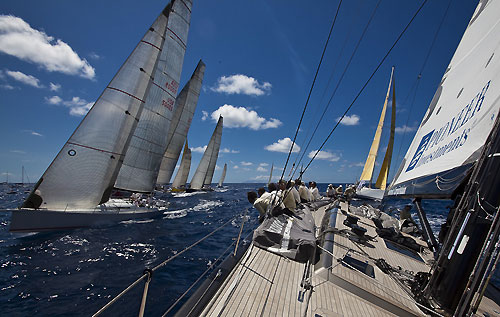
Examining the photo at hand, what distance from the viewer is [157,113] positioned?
53.6 feet

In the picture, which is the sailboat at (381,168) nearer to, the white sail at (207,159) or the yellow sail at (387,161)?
the yellow sail at (387,161)

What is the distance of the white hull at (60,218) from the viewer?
8.43m

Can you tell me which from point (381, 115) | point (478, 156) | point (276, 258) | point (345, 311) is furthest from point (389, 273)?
point (381, 115)

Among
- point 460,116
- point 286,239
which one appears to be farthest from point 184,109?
point 460,116

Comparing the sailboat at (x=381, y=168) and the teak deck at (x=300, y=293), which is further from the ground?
the sailboat at (x=381, y=168)

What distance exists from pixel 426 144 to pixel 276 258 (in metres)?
3.81

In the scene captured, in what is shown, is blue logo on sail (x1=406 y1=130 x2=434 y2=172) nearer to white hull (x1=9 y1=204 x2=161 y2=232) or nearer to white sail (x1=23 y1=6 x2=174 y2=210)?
white hull (x1=9 y1=204 x2=161 y2=232)

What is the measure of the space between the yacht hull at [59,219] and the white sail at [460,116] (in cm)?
1272

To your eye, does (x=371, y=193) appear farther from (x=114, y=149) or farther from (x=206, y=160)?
(x=114, y=149)

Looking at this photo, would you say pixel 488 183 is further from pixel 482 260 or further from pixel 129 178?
pixel 129 178

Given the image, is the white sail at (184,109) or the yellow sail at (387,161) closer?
the yellow sail at (387,161)

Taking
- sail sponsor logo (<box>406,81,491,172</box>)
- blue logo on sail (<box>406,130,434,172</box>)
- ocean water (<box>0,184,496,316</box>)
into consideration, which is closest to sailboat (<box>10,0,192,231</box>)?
ocean water (<box>0,184,496,316</box>)

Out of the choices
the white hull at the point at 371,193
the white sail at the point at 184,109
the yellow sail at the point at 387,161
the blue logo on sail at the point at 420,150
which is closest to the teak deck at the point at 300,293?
the blue logo on sail at the point at 420,150

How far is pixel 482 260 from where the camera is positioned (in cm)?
225
